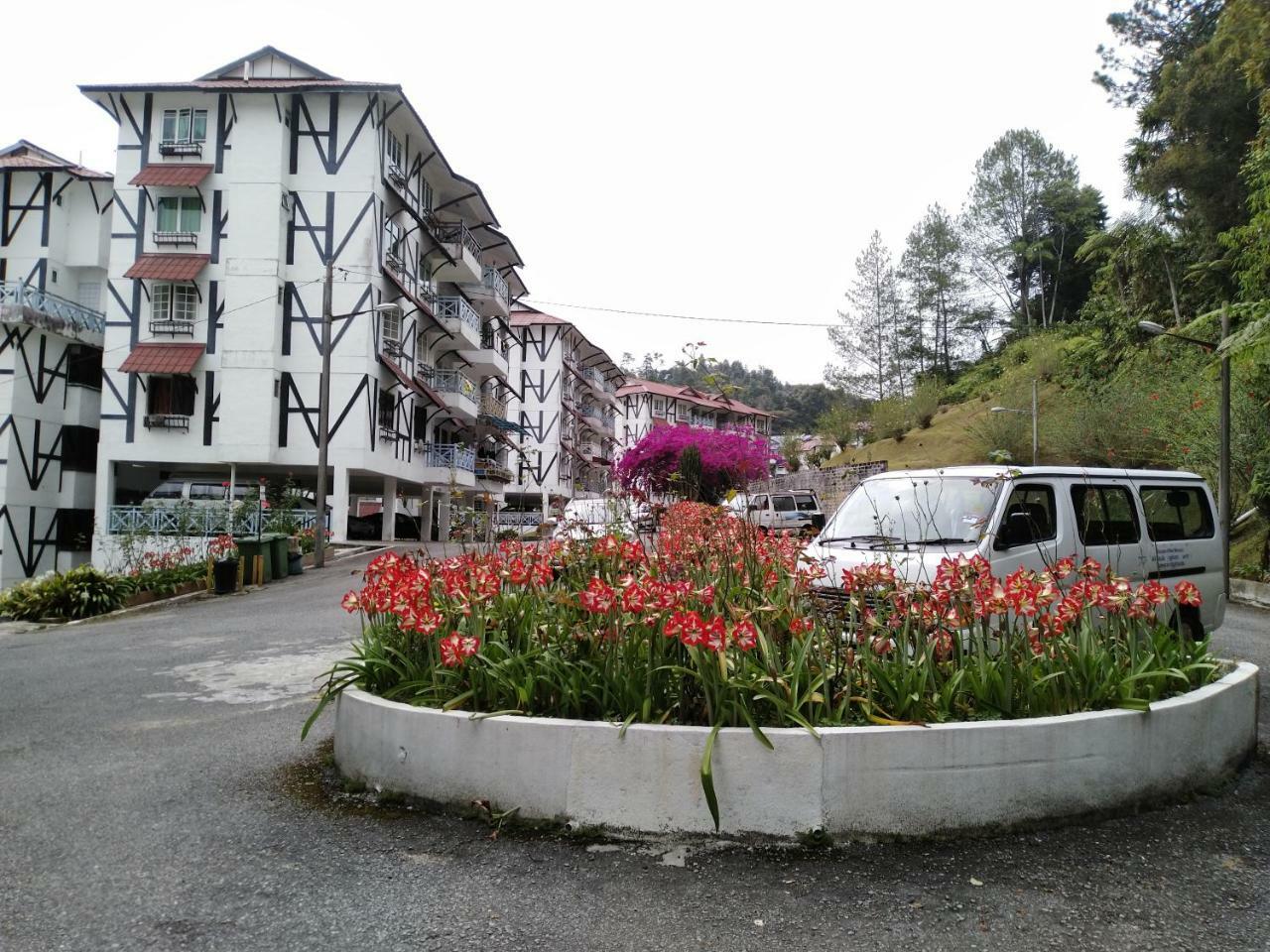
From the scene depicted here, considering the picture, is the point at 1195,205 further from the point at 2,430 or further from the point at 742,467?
the point at 2,430

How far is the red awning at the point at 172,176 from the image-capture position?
93.7 feet

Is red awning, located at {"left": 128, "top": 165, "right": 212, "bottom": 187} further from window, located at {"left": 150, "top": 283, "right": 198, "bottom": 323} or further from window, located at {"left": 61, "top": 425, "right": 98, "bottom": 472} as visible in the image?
window, located at {"left": 61, "top": 425, "right": 98, "bottom": 472}

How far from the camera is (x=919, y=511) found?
6.79m

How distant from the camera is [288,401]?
29422 mm

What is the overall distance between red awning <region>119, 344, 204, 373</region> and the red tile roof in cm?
523

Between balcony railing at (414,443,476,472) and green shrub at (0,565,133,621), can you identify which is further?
balcony railing at (414,443,476,472)

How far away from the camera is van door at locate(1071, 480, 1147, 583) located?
7020mm

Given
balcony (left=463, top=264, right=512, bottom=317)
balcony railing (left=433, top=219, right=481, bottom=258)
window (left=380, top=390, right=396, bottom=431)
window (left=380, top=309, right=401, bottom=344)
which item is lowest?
window (left=380, top=390, right=396, bottom=431)

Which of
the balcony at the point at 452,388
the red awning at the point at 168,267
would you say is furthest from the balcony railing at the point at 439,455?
the red awning at the point at 168,267

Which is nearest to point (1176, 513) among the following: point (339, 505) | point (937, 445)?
point (339, 505)

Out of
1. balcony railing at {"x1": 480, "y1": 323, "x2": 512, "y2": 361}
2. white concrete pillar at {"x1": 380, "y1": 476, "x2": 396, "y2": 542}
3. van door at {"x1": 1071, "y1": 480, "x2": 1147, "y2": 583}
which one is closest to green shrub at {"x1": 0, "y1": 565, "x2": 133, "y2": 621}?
van door at {"x1": 1071, "y1": 480, "x2": 1147, "y2": 583}

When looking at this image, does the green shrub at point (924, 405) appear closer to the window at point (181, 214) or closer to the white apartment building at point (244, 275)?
the white apartment building at point (244, 275)

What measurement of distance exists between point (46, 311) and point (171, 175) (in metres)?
6.97

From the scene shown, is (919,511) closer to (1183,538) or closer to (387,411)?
(1183,538)
